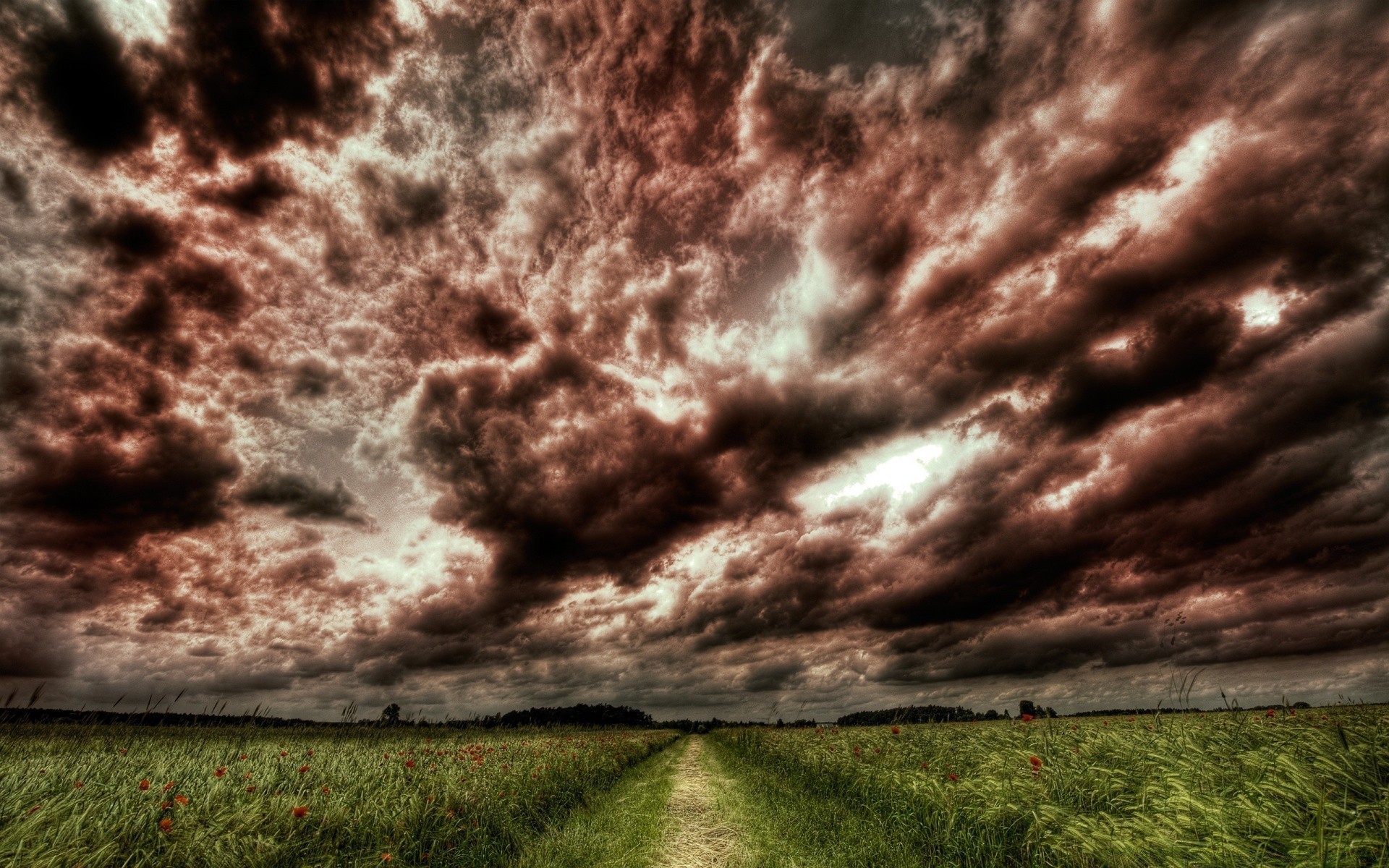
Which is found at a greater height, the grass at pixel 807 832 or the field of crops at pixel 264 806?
the field of crops at pixel 264 806

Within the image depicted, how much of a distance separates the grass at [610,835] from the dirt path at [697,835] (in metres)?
0.24

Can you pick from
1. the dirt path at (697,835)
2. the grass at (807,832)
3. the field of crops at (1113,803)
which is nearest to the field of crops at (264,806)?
the dirt path at (697,835)

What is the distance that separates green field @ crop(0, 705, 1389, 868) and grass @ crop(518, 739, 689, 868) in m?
0.06

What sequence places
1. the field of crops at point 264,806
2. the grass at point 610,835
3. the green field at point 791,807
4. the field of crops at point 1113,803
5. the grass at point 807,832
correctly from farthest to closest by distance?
the grass at point 610,835 → the grass at point 807,832 → the field of crops at point 264,806 → the green field at point 791,807 → the field of crops at point 1113,803

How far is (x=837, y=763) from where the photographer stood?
12.8m

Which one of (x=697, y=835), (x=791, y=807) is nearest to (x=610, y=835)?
(x=697, y=835)

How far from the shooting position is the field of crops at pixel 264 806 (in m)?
4.64

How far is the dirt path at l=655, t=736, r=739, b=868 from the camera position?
27.3 feet

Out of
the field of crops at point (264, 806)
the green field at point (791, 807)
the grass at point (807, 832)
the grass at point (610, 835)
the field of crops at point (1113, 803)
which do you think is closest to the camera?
the field of crops at point (1113, 803)

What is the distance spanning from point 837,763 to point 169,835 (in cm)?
1277

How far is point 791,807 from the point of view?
11195mm

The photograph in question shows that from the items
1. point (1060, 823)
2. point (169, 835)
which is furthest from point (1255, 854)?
point (169, 835)

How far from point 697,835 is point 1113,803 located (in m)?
7.38

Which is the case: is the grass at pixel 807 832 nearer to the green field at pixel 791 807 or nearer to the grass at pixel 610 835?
the green field at pixel 791 807
